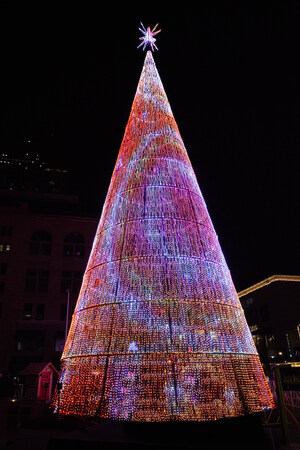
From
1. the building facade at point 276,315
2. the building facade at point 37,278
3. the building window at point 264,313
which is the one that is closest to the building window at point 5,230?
the building facade at point 37,278

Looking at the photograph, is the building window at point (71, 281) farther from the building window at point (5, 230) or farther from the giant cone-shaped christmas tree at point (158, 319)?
the giant cone-shaped christmas tree at point (158, 319)

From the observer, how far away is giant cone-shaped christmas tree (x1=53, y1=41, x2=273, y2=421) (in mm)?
4508

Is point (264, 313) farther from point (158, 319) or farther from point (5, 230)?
point (158, 319)

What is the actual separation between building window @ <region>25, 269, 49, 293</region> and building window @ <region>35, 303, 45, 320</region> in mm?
1378

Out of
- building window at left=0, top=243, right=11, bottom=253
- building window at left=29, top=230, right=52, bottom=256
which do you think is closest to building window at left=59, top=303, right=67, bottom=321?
building window at left=29, top=230, right=52, bottom=256

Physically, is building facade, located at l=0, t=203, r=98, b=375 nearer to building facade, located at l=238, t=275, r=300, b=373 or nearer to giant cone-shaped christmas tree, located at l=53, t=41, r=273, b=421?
giant cone-shaped christmas tree, located at l=53, t=41, r=273, b=421

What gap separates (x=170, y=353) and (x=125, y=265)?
5.68ft

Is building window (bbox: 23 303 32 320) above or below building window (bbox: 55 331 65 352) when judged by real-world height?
above

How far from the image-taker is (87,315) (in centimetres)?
553

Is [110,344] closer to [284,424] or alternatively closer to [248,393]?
[248,393]

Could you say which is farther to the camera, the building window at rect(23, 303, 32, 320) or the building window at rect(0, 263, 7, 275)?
the building window at rect(0, 263, 7, 275)

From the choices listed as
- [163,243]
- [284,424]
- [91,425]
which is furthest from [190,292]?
[91,425]

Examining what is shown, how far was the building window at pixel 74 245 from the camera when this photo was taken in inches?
1297

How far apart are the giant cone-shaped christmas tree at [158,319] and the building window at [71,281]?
26.3 meters
